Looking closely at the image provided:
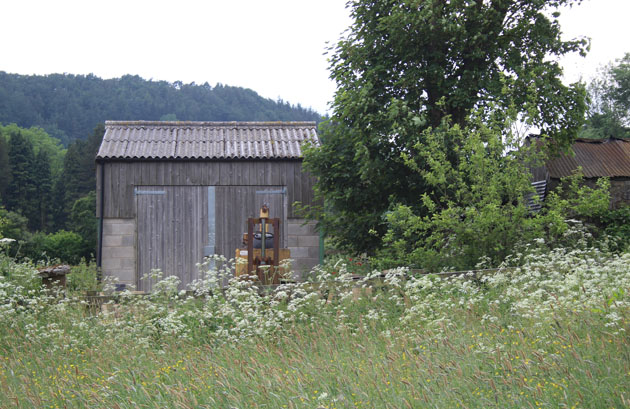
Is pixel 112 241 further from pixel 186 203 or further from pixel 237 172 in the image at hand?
pixel 237 172

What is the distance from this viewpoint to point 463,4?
13711 mm

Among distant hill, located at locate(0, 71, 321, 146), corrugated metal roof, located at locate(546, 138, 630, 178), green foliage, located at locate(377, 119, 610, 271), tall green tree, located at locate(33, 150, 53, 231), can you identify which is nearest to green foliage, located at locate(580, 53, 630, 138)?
corrugated metal roof, located at locate(546, 138, 630, 178)

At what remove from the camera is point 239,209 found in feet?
56.3

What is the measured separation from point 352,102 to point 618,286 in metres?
9.01

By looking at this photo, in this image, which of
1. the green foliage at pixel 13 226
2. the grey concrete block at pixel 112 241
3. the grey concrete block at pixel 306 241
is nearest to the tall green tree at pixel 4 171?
the green foliage at pixel 13 226

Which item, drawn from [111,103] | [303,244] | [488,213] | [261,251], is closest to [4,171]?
[111,103]

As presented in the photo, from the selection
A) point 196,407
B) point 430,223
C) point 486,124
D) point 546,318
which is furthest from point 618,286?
point 486,124

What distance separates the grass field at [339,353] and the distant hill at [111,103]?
250 ft

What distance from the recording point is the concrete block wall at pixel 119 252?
1702cm

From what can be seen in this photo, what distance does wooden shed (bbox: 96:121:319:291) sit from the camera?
1706 centimetres

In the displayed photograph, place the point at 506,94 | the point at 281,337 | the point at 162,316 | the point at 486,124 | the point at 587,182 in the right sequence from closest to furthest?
the point at 281,337
the point at 162,316
the point at 486,124
the point at 506,94
the point at 587,182

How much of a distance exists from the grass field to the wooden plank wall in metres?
8.33

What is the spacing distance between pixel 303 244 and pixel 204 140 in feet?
13.8

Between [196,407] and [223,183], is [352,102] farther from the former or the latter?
[196,407]
